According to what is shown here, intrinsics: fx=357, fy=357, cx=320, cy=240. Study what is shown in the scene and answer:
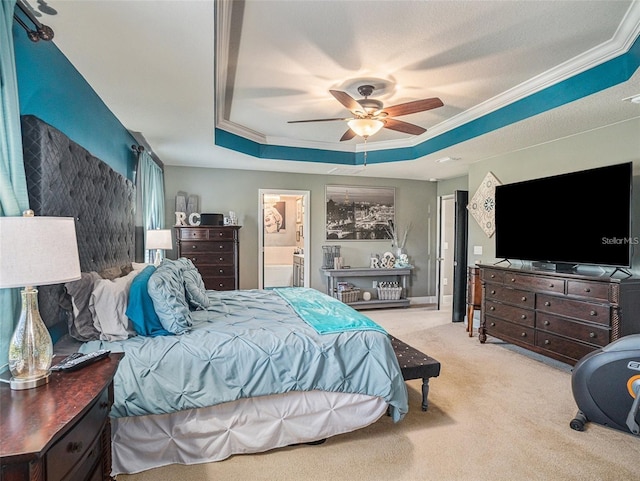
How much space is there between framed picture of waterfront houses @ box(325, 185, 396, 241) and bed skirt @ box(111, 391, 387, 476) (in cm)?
440

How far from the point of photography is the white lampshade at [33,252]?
1.13m

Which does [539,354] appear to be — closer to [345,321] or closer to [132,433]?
[345,321]

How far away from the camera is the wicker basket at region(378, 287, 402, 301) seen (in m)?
6.55

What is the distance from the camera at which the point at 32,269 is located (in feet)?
3.84

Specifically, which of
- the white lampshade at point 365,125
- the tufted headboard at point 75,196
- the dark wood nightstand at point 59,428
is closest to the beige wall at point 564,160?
the white lampshade at point 365,125

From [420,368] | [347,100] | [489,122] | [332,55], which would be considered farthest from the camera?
[489,122]

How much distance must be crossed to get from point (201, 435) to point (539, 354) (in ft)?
11.8

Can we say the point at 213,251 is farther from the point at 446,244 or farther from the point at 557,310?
the point at 446,244

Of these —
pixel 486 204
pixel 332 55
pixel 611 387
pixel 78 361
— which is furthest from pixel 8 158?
pixel 486 204

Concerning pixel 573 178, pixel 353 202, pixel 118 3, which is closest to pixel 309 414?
pixel 118 3

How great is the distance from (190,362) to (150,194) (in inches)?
121

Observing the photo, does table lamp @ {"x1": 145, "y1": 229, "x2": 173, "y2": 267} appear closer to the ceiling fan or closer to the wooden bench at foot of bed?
the ceiling fan

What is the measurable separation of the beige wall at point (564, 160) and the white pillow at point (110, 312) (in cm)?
424

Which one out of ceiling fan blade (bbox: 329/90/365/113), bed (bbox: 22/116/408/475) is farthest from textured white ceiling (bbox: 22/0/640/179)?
bed (bbox: 22/116/408/475)
